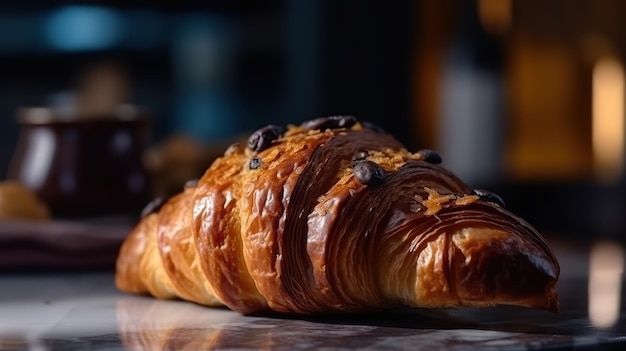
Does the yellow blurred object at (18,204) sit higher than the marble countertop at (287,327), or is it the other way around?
the yellow blurred object at (18,204)

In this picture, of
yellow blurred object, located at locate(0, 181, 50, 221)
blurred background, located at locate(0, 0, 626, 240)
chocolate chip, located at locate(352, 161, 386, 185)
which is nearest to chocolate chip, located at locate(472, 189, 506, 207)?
chocolate chip, located at locate(352, 161, 386, 185)

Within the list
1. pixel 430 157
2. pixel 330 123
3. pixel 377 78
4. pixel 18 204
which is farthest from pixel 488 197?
pixel 377 78

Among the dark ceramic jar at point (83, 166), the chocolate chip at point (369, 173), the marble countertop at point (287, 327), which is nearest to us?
the marble countertop at point (287, 327)

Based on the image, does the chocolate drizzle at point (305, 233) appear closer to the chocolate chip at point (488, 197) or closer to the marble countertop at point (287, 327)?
the marble countertop at point (287, 327)

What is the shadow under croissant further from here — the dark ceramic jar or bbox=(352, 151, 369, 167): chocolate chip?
the dark ceramic jar

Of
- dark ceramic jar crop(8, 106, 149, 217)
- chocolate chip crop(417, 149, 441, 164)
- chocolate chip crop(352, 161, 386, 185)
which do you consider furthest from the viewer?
dark ceramic jar crop(8, 106, 149, 217)

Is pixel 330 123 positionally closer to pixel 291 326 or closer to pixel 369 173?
pixel 369 173

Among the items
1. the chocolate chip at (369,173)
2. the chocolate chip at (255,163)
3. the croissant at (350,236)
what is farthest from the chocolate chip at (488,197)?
the chocolate chip at (255,163)

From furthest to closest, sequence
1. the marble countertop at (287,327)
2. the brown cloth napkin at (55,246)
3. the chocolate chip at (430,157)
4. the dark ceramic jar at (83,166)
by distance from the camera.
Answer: the dark ceramic jar at (83,166)
the brown cloth napkin at (55,246)
the chocolate chip at (430,157)
the marble countertop at (287,327)
